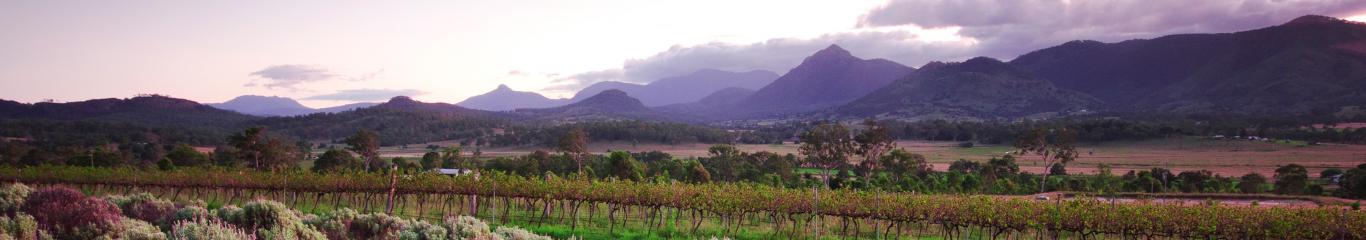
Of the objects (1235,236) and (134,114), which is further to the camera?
(134,114)

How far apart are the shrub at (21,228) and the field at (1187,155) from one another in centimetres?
6540

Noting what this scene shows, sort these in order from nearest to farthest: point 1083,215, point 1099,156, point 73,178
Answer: point 1083,215 → point 73,178 → point 1099,156

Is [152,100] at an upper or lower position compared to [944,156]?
upper

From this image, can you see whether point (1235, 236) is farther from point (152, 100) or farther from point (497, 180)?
point (152, 100)

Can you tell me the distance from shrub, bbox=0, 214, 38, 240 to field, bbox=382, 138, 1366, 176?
6540 centimetres

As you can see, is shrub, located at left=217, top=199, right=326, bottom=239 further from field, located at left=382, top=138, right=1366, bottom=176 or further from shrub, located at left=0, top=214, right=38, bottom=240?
field, located at left=382, top=138, right=1366, bottom=176

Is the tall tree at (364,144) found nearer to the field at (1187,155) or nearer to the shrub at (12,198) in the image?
the shrub at (12,198)

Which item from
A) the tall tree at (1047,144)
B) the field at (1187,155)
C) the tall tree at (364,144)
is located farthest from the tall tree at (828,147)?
the tall tree at (364,144)

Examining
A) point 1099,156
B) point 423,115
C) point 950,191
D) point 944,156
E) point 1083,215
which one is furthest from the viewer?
point 423,115

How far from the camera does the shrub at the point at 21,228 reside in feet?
25.5

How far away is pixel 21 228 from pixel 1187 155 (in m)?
94.0

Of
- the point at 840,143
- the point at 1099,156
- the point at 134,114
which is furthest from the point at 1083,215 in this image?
the point at 134,114

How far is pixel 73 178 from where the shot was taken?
28234 millimetres

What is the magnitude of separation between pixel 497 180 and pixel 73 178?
761 inches
